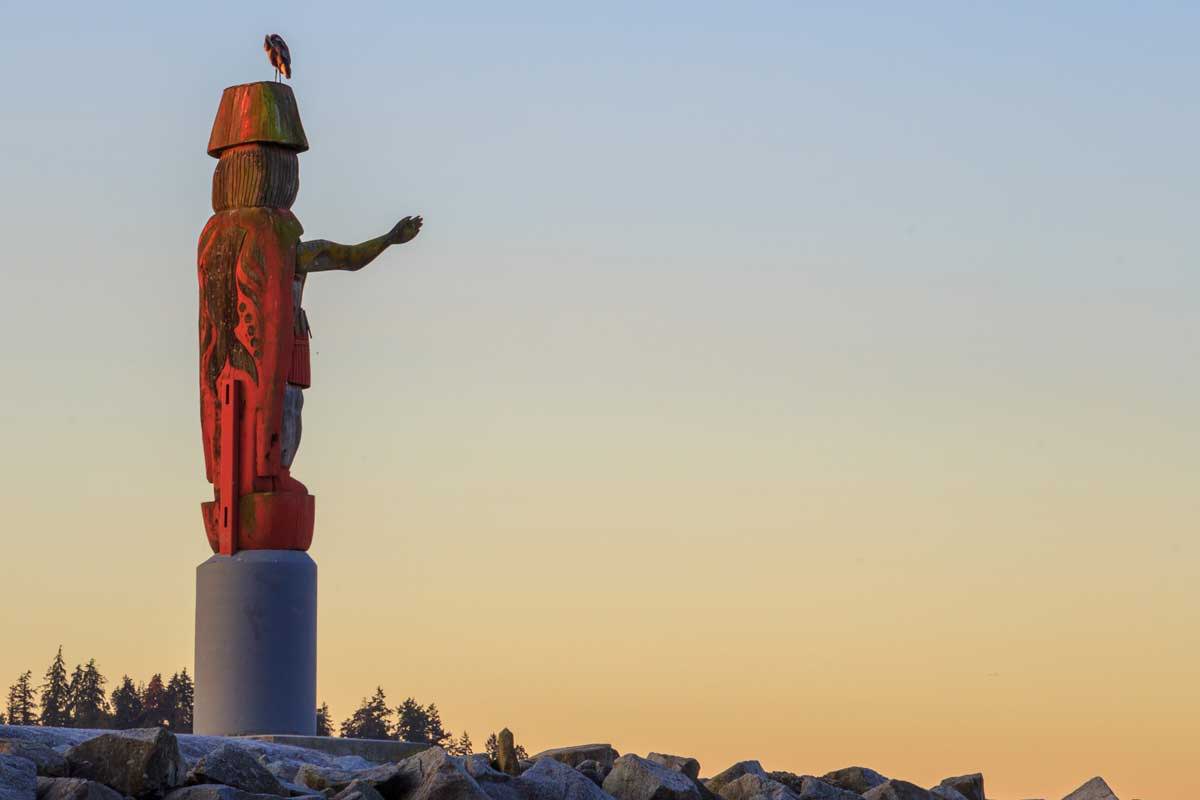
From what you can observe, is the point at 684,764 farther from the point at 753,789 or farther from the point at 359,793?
the point at 359,793

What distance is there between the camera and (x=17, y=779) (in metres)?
11.3

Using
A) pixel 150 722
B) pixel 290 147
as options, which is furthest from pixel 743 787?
pixel 150 722

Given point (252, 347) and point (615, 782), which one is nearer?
point (615, 782)

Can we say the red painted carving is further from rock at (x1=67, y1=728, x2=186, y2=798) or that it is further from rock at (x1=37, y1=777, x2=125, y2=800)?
rock at (x1=37, y1=777, x2=125, y2=800)

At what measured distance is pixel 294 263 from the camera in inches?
787

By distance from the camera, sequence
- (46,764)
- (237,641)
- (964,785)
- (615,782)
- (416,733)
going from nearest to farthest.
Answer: (46,764)
(615,782)
(964,785)
(237,641)
(416,733)

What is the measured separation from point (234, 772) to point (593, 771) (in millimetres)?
3363

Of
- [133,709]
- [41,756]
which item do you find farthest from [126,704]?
[41,756]

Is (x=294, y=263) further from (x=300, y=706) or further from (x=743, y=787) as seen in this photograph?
(x=743, y=787)

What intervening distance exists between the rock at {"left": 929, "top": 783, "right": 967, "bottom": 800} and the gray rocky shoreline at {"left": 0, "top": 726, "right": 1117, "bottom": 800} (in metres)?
0.03

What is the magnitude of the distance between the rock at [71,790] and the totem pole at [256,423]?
763cm

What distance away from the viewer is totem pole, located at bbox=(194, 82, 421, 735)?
1941 centimetres

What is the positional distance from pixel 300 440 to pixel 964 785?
286 inches

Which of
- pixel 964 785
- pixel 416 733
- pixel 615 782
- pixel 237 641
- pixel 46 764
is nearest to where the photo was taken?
pixel 46 764
